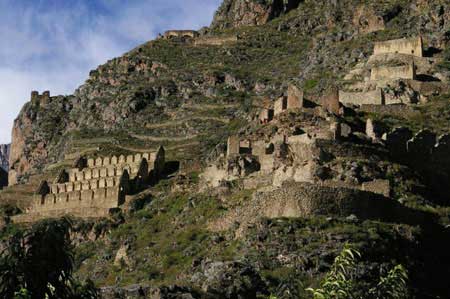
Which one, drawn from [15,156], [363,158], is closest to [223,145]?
[363,158]

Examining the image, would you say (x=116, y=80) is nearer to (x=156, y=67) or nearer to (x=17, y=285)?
(x=156, y=67)

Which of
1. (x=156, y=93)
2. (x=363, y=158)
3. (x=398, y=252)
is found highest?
(x=156, y=93)

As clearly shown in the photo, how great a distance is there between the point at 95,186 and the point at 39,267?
48966 millimetres

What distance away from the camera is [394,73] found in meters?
72.6

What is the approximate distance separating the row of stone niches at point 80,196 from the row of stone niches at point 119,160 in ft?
14.3

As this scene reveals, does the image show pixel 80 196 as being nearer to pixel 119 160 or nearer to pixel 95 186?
pixel 95 186

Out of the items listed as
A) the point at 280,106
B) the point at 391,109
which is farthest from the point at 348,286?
the point at 391,109

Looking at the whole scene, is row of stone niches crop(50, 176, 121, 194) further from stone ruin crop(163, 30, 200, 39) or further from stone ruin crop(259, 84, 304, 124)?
stone ruin crop(163, 30, 200, 39)

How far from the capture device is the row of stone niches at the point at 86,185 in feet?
231

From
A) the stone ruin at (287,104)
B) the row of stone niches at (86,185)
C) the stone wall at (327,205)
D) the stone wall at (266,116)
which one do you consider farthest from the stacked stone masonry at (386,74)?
the stone wall at (327,205)

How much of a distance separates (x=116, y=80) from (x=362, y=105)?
41947mm

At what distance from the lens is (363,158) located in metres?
51.4

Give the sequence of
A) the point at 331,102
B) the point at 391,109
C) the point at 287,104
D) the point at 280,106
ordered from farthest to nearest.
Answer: the point at 391,109, the point at 280,106, the point at 287,104, the point at 331,102

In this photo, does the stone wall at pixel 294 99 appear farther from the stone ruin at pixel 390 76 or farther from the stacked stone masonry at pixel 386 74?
the stacked stone masonry at pixel 386 74
